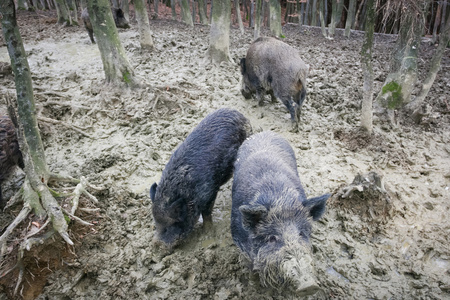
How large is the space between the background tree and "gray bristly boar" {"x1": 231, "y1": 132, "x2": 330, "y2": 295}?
185 cm

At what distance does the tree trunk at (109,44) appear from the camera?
5.74 m

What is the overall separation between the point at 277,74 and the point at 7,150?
14.2 feet

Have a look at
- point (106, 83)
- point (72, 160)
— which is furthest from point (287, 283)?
point (106, 83)

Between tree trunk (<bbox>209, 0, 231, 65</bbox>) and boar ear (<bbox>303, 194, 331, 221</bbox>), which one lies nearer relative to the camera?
boar ear (<bbox>303, 194, 331, 221</bbox>)

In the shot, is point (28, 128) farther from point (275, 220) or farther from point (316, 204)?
point (316, 204)

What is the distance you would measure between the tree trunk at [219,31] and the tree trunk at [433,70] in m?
4.36

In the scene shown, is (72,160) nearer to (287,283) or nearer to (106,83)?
(106,83)

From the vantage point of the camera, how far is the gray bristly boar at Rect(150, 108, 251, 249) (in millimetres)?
3146

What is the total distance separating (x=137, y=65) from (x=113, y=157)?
3.80 metres

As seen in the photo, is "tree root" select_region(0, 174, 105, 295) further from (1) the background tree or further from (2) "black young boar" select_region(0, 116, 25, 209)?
(2) "black young boar" select_region(0, 116, 25, 209)

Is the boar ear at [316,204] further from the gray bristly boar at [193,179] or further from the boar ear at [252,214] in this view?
the gray bristly boar at [193,179]

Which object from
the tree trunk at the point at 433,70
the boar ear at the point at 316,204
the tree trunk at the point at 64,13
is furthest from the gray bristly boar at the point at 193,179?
the tree trunk at the point at 64,13

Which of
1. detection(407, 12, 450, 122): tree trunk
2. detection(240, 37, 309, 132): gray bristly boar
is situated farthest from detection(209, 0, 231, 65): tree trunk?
detection(407, 12, 450, 122): tree trunk

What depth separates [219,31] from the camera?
7.38 metres
